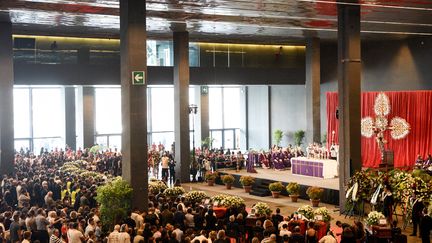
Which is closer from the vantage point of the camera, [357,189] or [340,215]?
[357,189]

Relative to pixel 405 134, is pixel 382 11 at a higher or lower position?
higher

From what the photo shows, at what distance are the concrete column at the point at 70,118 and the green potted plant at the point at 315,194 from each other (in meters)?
18.4

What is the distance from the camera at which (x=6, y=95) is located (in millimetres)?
23734

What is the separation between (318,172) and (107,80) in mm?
11209

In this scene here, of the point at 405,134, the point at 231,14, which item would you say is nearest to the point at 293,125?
the point at 405,134

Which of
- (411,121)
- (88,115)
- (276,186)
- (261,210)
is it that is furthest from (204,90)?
(261,210)

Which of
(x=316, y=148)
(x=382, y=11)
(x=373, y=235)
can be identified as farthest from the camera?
(x=316, y=148)

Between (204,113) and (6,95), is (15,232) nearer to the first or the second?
(6,95)

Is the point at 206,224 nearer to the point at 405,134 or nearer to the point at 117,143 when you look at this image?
the point at 405,134

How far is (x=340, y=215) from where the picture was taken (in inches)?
722

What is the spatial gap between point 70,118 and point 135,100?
19.3m

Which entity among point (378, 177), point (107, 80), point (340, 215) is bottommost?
point (340, 215)

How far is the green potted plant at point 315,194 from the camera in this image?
19484 mm

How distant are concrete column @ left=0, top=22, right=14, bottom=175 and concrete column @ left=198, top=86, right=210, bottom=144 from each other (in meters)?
14.7
